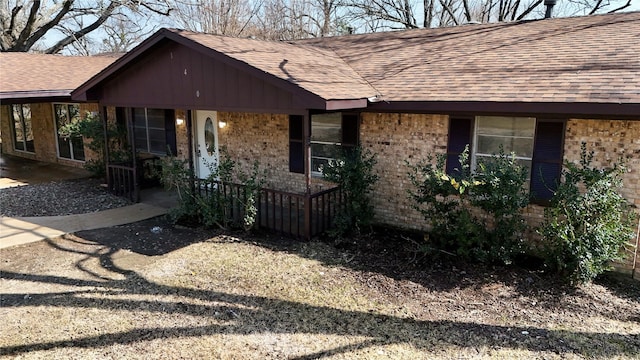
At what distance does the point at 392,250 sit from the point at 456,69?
10.7 ft

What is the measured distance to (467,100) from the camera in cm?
647

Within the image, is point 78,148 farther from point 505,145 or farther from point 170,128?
point 505,145

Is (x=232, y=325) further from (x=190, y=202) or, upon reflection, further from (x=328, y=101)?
(x=190, y=202)

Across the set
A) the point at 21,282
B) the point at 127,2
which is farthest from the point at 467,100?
the point at 127,2

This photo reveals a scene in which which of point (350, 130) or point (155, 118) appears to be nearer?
point (350, 130)

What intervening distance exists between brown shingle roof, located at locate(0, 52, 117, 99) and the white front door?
165 inches

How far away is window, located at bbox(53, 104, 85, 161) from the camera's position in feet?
44.5

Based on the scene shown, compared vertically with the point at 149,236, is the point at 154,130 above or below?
above

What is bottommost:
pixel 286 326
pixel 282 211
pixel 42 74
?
pixel 286 326

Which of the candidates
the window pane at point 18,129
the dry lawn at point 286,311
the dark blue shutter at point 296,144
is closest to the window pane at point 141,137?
the dark blue shutter at point 296,144

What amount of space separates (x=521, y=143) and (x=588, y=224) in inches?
63.8

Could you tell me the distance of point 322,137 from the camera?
874 centimetres

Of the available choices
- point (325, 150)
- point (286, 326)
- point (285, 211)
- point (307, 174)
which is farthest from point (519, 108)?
point (285, 211)

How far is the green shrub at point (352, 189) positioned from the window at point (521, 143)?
1.38 meters
